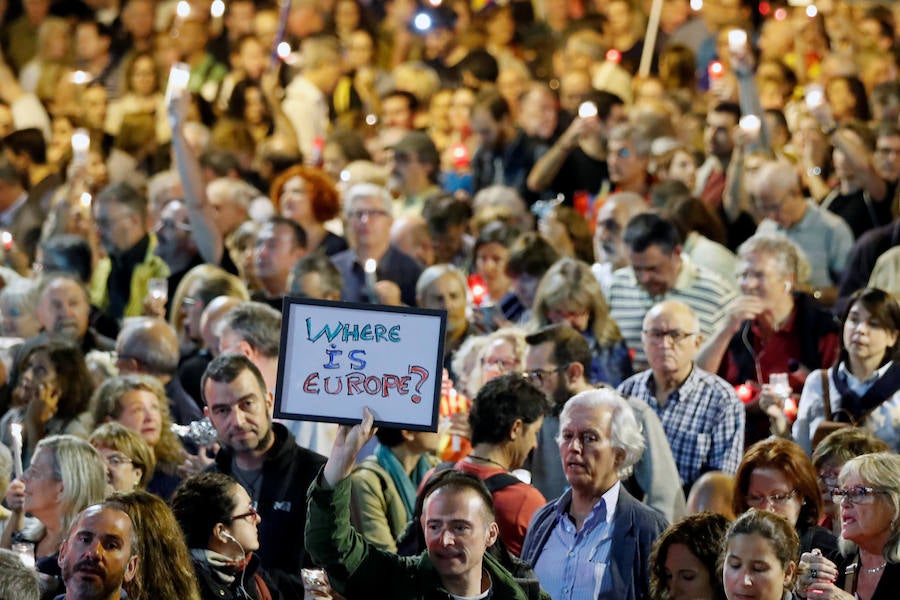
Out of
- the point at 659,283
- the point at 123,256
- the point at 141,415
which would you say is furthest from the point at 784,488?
the point at 123,256

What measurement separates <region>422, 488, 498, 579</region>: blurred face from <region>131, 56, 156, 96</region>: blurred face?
404 inches

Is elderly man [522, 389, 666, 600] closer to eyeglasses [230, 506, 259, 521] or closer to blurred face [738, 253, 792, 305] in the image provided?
eyeglasses [230, 506, 259, 521]

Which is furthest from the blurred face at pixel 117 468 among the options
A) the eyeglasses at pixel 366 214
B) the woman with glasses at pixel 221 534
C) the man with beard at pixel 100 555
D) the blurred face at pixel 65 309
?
the eyeglasses at pixel 366 214

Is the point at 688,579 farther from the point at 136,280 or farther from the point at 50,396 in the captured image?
the point at 136,280

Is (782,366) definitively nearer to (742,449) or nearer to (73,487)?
(742,449)

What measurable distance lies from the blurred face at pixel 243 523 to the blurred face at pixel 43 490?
92 cm

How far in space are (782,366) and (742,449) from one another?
95 cm

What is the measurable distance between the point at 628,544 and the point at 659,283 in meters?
3.13

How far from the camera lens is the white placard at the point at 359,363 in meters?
5.78

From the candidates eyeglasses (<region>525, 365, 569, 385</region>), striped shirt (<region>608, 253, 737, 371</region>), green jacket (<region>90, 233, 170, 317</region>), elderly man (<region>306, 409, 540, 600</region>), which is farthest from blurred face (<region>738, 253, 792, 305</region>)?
green jacket (<region>90, 233, 170, 317</region>)

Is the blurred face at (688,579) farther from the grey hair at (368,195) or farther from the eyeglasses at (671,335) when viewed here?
the grey hair at (368,195)

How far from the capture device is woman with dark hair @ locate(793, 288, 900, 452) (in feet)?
25.7

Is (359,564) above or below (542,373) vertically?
below

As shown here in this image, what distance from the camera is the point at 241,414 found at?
691cm
